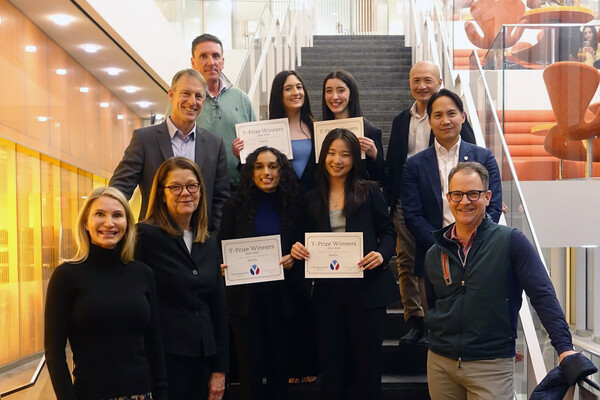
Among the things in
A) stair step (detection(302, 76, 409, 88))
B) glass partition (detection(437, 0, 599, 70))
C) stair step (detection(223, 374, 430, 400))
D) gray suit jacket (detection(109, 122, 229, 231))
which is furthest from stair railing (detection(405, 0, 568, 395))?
gray suit jacket (detection(109, 122, 229, 231))

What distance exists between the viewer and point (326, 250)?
3.71 m

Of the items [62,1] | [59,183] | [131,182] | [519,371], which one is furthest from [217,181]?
[59,183]

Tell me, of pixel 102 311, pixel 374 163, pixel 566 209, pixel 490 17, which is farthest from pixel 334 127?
pixel 490 17

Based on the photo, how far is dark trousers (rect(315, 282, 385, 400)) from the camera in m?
3.76

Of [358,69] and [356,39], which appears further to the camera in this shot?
[356,39]

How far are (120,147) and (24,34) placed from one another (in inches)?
167

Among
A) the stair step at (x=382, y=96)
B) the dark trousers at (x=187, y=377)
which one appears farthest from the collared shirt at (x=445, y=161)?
the stair step at (x=382, y=96)

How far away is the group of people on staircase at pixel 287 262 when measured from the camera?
9.40 feet

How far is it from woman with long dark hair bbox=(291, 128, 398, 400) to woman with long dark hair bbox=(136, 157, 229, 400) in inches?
23.1

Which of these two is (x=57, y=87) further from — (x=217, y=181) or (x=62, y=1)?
(x=217, y=181)

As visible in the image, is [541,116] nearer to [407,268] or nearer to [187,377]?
[407,268]

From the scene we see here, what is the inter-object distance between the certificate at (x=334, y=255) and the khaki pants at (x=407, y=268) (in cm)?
102

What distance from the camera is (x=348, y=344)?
12.6 feet

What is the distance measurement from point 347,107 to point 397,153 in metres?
0.45
